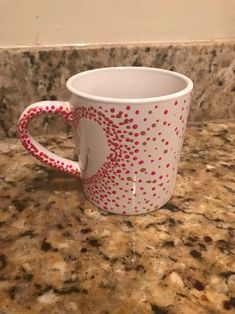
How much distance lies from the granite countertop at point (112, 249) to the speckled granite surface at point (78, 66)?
97 mm

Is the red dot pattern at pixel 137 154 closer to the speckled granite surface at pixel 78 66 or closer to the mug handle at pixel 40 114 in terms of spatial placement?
the mug handle at pixel 40 114

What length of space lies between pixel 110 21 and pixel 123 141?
0.79 ft

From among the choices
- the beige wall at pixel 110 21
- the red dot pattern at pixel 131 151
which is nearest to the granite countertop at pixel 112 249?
the red dot pattern at pixel 131 151

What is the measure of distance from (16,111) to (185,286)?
13.0 inches

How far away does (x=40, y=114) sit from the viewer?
0.38 m

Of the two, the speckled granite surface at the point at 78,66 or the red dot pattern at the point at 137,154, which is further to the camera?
the speckled granite surface at the point at 78,66

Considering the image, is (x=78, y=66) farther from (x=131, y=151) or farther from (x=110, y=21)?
(x=131, y=151)

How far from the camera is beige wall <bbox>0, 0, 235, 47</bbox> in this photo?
1.58ft

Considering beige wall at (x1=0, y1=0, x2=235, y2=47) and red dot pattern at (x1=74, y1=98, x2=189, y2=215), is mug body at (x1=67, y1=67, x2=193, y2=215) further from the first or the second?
beige wall at (x1=0, y1=0, x2=235, y2=47)

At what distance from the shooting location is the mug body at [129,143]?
0.33 metres

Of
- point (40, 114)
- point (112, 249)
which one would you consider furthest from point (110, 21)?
point (112, 249)

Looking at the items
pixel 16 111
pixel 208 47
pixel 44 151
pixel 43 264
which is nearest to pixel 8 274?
pixel 43 264

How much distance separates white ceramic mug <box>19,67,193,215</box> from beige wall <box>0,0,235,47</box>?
0.12 metres

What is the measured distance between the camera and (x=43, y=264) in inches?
13.0
